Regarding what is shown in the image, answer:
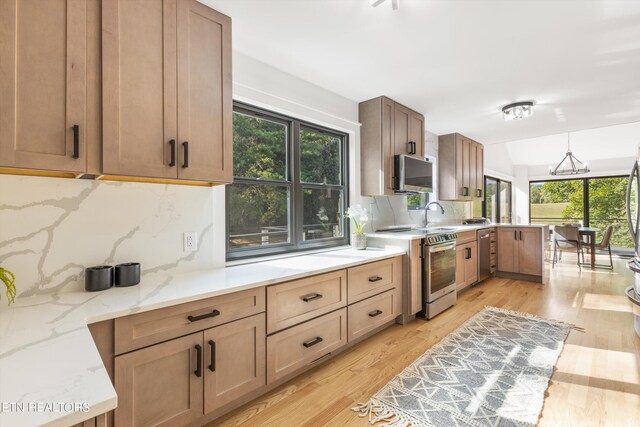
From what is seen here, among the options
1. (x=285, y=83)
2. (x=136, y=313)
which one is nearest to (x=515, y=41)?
(x=285, y=83)

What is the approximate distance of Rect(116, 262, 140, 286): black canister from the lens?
5.39 feet

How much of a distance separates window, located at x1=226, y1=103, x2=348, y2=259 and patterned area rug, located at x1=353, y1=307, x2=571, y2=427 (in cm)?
141

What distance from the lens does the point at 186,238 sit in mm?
2027

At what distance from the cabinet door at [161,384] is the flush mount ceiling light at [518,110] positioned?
3.97m

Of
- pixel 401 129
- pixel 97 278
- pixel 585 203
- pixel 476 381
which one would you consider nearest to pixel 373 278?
pixel 476 381

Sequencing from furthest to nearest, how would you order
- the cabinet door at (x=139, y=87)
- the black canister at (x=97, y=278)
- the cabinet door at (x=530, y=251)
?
the cabinet door at (x=530, y=251)
the black canister at (x=97, y=278)
the cabinet door at (x=139, y=87)

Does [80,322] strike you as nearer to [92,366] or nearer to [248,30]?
[92,366]

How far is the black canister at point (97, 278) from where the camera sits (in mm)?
1558

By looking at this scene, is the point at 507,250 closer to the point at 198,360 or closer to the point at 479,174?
the point at 479,174

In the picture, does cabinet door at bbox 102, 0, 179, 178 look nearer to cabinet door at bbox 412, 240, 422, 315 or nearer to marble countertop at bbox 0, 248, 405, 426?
marble countertop at bbox 0, 248, 405, 426

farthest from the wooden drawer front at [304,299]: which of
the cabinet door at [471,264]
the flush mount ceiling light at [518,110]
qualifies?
the flush mount ceiling light at [518,110]

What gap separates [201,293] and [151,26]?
1.39m

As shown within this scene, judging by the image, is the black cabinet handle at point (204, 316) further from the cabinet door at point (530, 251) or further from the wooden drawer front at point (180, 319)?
the cabinet door at point (530, 251)

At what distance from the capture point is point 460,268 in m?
4.07
